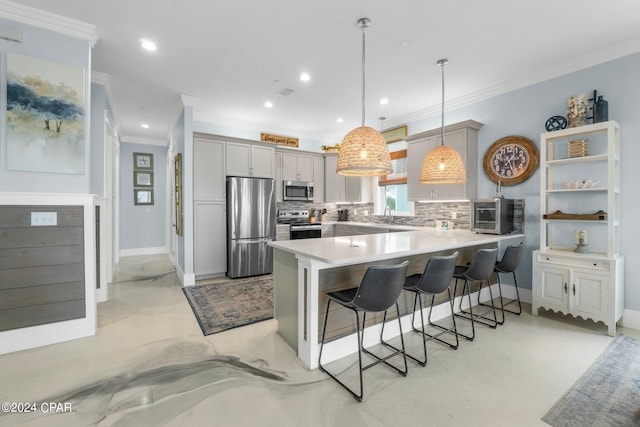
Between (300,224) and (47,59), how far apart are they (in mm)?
4060

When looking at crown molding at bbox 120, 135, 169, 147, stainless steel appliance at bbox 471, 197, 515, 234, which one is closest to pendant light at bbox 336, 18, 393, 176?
stainless steel appliance at bbox 471, 197, 515, 234

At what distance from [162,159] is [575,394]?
817 cm

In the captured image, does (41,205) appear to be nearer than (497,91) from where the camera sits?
Yes

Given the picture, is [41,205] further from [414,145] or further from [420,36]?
[414,145]

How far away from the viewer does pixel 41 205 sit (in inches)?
99.7

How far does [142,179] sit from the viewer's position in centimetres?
695

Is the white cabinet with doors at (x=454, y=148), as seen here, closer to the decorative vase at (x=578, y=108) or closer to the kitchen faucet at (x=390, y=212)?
the kitchen faucet at (x=390, y=212)

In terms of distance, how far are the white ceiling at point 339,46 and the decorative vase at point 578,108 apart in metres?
0.46

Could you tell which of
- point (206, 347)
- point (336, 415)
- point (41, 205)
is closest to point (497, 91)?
point (336, 415)

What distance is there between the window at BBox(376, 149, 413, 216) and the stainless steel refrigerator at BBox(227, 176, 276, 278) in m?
2.21

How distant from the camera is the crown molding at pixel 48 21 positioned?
241 centimetres

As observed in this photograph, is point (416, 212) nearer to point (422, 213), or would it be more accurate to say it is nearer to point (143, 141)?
point (422, 213)

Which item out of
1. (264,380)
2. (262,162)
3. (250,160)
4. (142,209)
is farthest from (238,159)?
(264,380)

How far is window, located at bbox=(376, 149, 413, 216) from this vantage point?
5406mm
